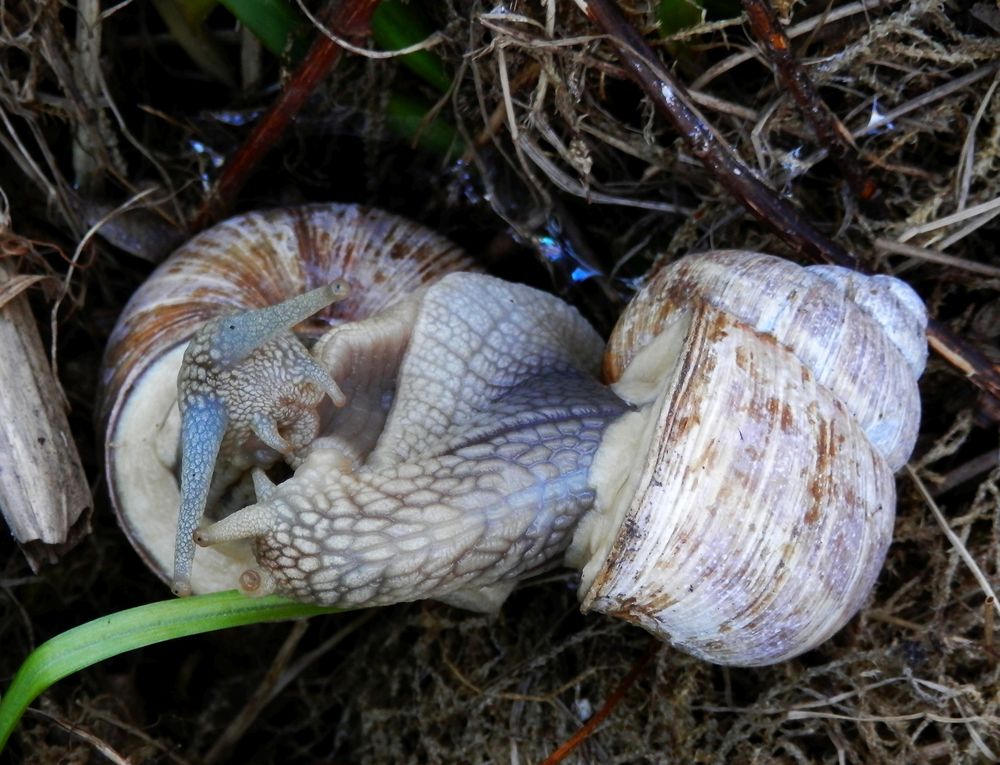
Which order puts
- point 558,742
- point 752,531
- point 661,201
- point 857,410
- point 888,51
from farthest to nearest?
point 661,201 → point 558,742 → point 888,51 → point 857,410 → point 752,531

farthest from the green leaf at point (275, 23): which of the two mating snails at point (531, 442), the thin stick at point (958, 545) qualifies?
the thin stick at point (958, 545)

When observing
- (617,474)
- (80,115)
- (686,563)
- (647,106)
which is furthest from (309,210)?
(686,563)

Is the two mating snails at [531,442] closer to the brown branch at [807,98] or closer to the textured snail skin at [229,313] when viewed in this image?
the textured snail skin at [229,313]

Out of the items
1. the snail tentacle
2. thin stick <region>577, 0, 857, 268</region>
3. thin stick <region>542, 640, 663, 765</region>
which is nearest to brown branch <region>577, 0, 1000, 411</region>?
thin stick <region>577, 0, 857, 268</region>

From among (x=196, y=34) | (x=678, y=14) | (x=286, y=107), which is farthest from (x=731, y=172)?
(x=196, y=34)

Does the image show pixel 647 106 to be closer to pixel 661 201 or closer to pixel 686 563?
pixel 661 201

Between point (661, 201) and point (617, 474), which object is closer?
point (617, 474)

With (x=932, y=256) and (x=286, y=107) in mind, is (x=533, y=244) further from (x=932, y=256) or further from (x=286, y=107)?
(x=932, y=256)
